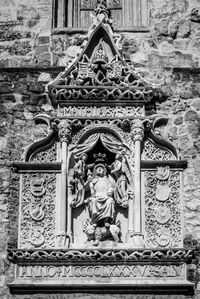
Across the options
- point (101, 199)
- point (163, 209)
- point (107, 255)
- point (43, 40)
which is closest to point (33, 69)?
point (43, 40)

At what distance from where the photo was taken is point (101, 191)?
32.9 feet

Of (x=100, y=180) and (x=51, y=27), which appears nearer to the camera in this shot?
(x=100, y=180)

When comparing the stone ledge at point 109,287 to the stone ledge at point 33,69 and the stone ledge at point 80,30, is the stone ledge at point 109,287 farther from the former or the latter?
the stone ledge at point 80,30

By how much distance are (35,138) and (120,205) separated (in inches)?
49.0

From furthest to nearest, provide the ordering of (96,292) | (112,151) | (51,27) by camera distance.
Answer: (51,27), (112,151), (96,292)

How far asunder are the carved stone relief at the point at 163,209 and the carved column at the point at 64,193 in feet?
2.79

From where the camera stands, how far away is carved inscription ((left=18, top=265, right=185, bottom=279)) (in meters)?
9.62

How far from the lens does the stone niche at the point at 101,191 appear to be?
31.6 ft


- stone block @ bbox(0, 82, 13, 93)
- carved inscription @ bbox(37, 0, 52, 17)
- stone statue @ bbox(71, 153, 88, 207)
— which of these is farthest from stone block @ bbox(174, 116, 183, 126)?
carved inscription @ bbox(37, 0, 52, 17)

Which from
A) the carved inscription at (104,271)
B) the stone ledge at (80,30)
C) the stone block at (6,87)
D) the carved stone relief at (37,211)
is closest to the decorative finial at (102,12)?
the stone ledge at (80,30)

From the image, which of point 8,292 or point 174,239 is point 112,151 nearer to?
point 174,239

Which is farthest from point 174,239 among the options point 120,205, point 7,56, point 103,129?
point 7,56

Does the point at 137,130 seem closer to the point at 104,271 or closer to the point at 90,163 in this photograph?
the point at 90,163

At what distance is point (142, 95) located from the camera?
10406 millimetres
